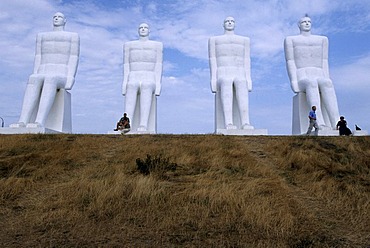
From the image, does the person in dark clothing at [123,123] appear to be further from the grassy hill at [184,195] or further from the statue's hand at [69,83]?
the grassy hill at [184,195]

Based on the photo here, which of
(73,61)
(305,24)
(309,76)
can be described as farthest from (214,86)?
(73,61)

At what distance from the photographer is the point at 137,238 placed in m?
7.30

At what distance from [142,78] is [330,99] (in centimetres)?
760

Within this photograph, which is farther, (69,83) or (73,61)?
(73,61)

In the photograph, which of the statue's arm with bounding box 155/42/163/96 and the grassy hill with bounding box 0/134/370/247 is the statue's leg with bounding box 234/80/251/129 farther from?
the grassy hill with bounding box 0/134/370/247

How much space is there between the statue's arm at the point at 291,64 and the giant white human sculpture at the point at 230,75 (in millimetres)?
1595

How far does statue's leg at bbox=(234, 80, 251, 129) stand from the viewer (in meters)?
20.1

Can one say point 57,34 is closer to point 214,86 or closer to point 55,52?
point 55,52

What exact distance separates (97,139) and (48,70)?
237 inches

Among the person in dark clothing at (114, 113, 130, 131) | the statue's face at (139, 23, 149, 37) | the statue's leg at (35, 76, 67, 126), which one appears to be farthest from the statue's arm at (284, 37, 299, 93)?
the statue's leg at (35, 76, 67, 126)

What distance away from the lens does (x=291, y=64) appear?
2086cm

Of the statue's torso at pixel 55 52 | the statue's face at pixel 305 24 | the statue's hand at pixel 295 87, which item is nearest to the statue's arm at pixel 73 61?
the statue's torso at pixel 55 52

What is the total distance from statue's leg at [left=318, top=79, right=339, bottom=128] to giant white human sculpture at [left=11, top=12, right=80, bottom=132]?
33.1 feet

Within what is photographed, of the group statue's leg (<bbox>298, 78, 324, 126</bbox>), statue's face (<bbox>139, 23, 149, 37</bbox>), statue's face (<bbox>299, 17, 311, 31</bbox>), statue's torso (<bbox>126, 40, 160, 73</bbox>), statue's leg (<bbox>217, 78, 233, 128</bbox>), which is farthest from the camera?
statue's face (<bbox>139, 23, 149, 37</bbox>)
